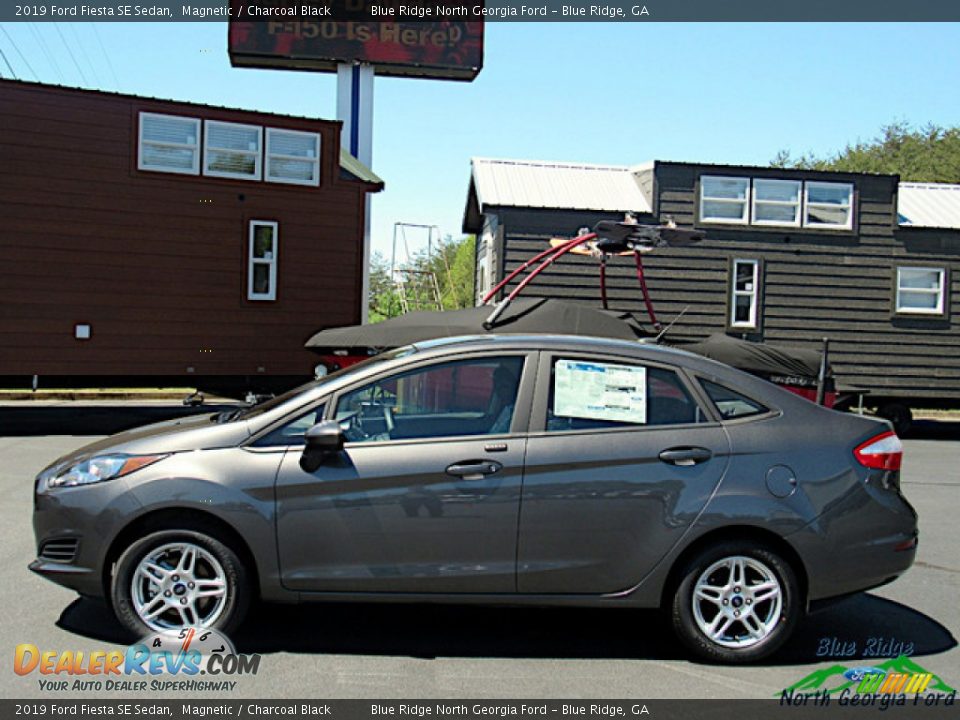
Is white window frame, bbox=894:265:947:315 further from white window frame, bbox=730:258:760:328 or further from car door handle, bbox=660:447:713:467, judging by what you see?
car door handle, bbox=660:447:713:467

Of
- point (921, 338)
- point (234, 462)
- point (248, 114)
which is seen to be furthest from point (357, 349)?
point (921, 338)

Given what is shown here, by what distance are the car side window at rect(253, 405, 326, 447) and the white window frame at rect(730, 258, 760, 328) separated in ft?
48.2

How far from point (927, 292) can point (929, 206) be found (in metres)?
2.35

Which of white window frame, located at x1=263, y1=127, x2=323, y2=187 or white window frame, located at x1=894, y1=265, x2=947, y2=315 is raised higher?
white window frame, located at x1=263, y1=127, x2=323, y2=187

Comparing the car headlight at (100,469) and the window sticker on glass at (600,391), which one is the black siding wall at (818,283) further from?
the car headlight at (100,469)

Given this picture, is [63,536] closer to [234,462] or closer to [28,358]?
[234,462]

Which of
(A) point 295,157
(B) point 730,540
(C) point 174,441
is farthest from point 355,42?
(B) point 730,540

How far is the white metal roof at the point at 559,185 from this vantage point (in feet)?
59.4

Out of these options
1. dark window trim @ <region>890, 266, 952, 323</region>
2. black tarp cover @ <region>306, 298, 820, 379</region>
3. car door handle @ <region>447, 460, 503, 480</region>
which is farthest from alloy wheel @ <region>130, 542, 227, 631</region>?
dark window trim @ <region>890, 266, 952, 323</region>

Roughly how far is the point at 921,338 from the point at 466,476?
1602cm

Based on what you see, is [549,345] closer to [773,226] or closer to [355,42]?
[773,226]

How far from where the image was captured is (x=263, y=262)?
606 inches

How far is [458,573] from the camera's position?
4816 millimetres

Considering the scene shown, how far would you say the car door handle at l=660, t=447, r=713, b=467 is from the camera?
4.90 m
